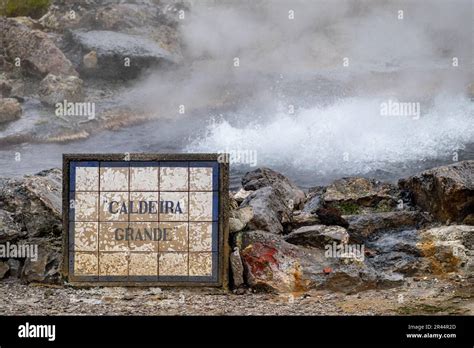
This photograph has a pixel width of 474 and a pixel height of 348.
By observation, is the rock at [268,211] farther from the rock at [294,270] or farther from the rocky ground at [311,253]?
the rock at [294,270]

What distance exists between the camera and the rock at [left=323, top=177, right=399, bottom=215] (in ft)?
27.8

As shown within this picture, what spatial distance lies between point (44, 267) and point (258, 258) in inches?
78.0

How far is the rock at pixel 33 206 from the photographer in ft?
23.4

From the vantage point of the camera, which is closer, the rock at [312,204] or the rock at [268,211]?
the rock at [268,211]

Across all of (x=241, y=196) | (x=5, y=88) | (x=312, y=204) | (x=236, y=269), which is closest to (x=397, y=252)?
(x=236, y=269)

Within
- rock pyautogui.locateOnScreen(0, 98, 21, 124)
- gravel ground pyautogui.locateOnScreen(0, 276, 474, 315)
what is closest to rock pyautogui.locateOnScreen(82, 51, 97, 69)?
rock pyautogui.locateOnScreen(0, 98, 21, 124)

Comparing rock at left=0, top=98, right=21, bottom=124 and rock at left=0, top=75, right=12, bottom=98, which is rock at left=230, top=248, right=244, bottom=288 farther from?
rock at left=0, top=75, right=12, bottom=98

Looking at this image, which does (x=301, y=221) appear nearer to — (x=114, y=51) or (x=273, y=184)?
(x=273, y=184)

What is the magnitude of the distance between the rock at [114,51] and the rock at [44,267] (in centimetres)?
2305

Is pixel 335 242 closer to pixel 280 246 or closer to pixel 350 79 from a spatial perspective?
pixel 280 246

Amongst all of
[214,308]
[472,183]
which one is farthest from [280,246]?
[472,183]

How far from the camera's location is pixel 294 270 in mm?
6516

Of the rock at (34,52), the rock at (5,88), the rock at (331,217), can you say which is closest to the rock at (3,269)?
the rock at (331,217)

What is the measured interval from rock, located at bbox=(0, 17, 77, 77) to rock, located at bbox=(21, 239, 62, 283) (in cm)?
2133
